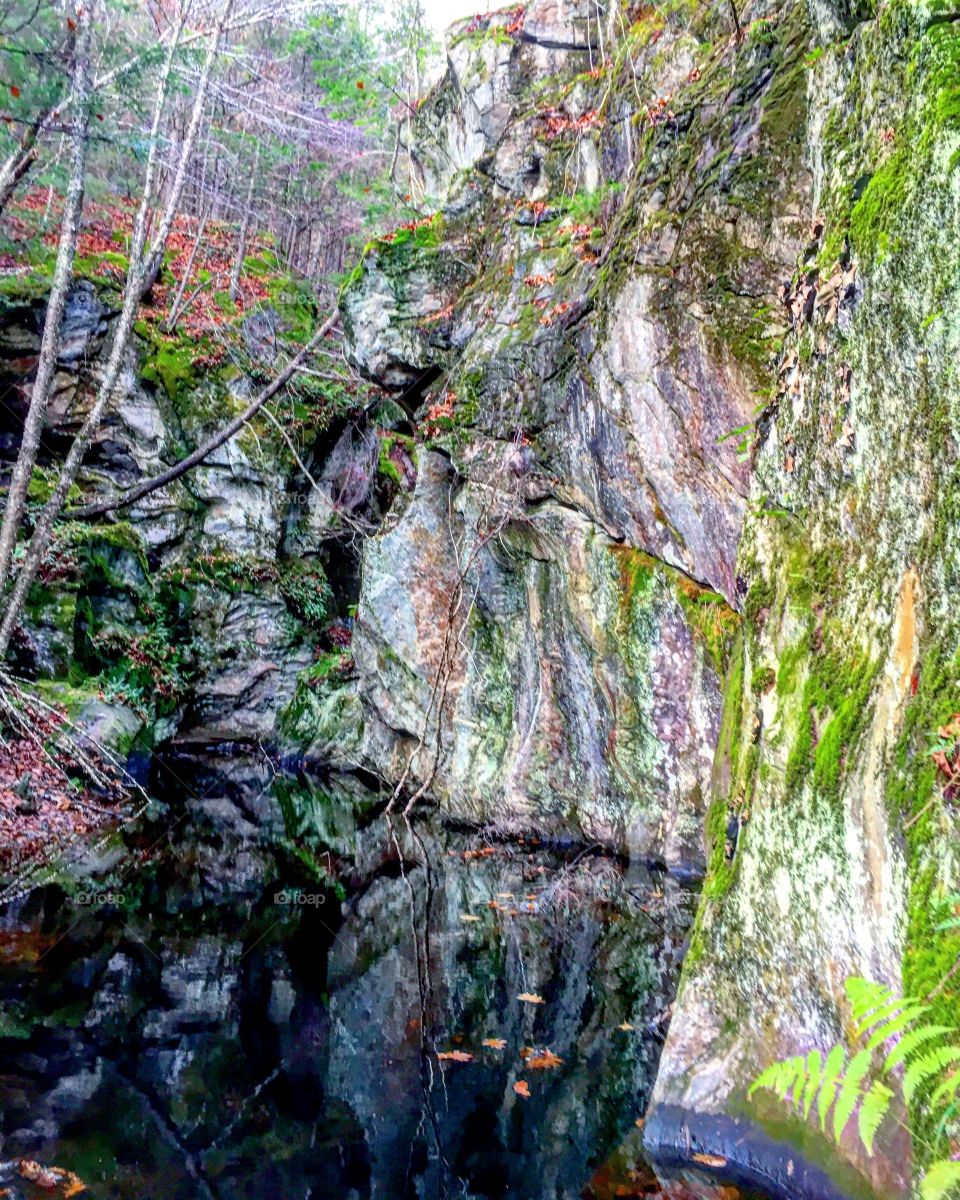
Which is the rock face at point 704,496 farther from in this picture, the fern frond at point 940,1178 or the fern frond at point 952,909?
the fern frond at point 940,1178

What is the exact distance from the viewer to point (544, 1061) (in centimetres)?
470

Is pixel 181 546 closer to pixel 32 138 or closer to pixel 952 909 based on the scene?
pixel 32 138

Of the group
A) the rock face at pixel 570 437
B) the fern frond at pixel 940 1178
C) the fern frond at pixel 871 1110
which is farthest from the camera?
the rock face at pixel 570 437

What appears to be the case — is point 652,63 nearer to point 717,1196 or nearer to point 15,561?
point 717,1196

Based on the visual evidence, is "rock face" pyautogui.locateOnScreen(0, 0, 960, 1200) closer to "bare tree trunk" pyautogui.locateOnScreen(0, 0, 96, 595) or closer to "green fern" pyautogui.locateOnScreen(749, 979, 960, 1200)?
"green fern" pyautogui.locateOnScreen(749, 979, 960, 1200)

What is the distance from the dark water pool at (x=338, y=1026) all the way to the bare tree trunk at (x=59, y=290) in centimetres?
432

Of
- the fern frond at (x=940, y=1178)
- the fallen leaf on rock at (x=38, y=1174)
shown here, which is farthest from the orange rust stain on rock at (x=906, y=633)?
the fallen leaf on rock at (x=38, y=1174)

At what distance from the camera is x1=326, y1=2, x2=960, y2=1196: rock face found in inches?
123

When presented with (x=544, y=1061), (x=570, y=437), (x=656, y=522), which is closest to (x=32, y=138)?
(x=570, y=437)

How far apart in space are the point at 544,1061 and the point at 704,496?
490 cm

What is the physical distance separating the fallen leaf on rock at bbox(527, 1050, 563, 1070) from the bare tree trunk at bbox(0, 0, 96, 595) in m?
8.62

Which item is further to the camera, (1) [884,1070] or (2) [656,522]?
(2) [656,522]

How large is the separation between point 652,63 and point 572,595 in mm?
5848

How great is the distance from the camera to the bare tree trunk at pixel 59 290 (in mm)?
9922
